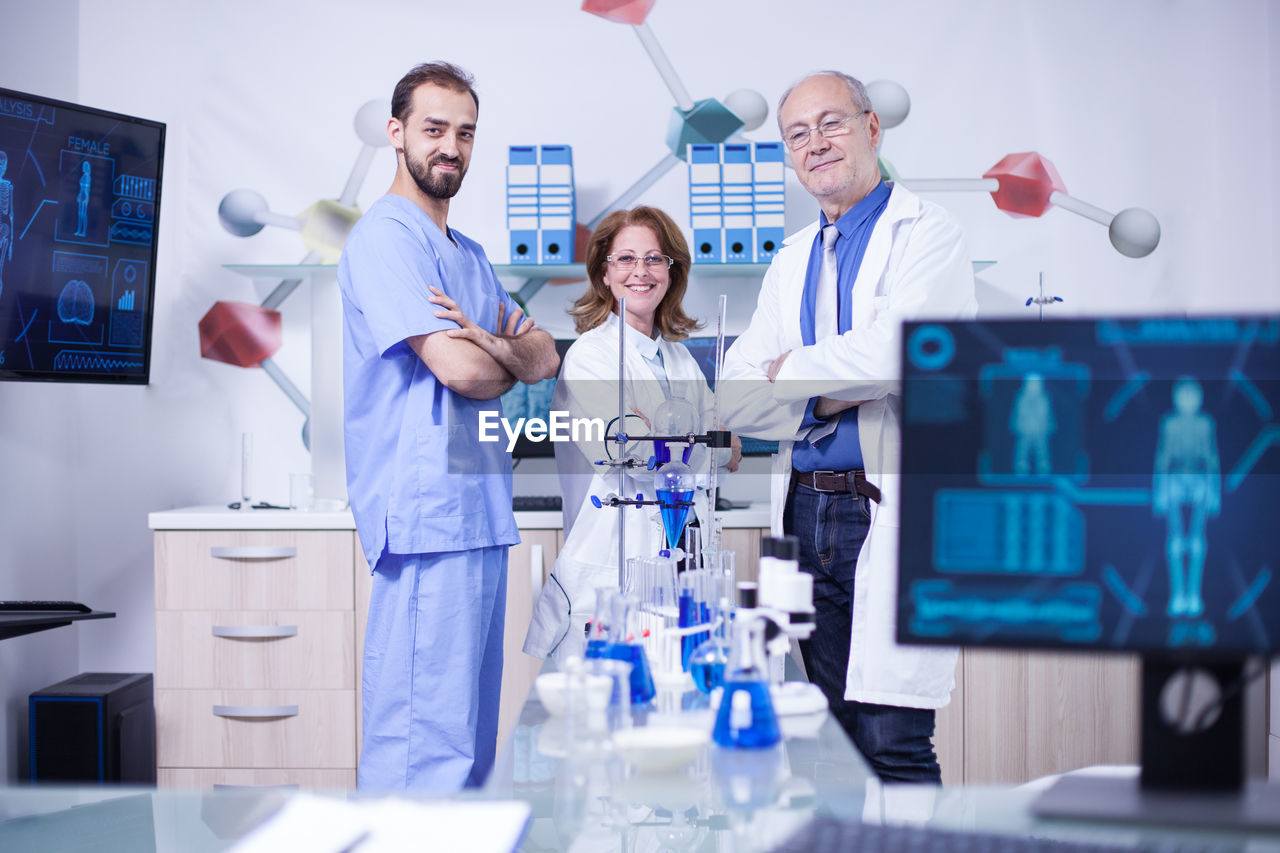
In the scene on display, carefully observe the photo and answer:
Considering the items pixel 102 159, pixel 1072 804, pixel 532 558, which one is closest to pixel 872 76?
pixel 532 558

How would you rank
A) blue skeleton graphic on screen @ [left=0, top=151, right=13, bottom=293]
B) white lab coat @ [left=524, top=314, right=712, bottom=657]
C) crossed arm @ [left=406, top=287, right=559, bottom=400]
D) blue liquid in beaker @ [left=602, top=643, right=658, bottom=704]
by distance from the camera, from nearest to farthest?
blue liquid in beaker @ [left=602, top=643, right=658, bottom=704] → crossed arm @ [left=406, top=287, right=559, bottom=400] → white lab coat @ [left=524, top=314, right=712, bottom=657] → blue skeleton graphic on screen @ [left=0, top=151, right=13, bottom=293]

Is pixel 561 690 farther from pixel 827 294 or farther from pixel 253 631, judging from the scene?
pixel 253 631

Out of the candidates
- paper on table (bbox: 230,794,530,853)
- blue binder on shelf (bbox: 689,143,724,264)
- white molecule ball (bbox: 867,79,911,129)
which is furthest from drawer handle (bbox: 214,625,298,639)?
white molecule ball (bbox: 867,79,911,129)

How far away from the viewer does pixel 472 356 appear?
1941 mm

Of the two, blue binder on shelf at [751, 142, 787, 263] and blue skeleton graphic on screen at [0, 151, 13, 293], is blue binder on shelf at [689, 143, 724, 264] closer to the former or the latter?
blue binder on shelf at [751, 142, 787, 263]

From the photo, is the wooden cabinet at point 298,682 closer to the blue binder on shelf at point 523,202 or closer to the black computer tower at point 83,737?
the black computer tower at point 83,737

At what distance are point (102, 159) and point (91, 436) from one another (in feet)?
3.75

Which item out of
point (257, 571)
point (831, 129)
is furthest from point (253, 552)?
point (831, 129)

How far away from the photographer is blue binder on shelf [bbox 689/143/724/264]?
2.78 m

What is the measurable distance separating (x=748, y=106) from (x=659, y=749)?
260cm

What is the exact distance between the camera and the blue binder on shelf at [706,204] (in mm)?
2775

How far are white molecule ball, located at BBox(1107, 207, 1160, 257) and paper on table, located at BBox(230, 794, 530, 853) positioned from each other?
2.99m

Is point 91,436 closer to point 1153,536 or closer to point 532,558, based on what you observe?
point 532,558

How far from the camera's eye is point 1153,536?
0.84 m
